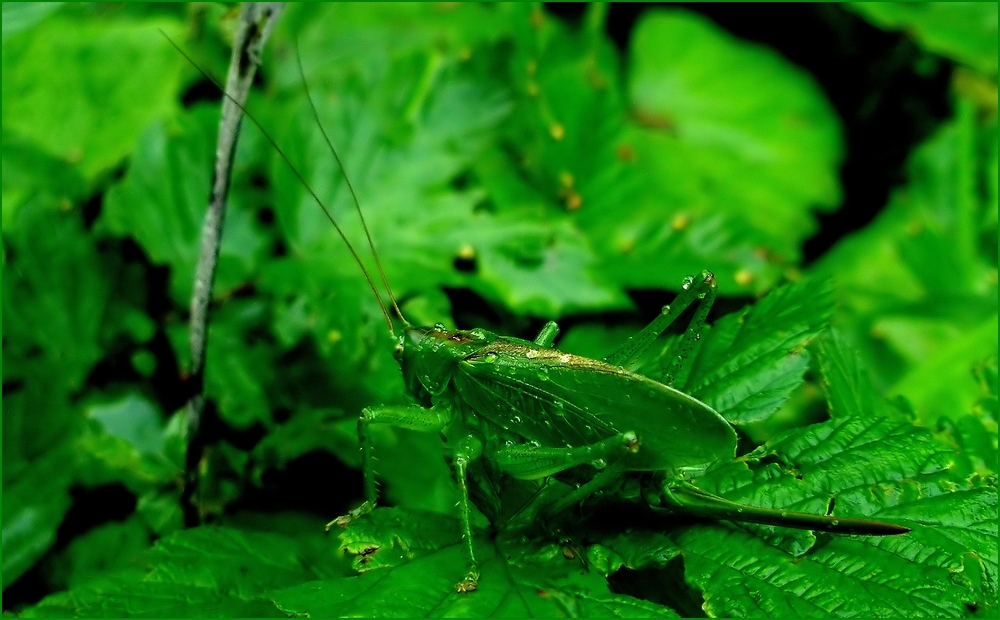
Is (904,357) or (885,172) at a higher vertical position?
(885,172)

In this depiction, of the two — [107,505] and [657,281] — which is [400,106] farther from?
[107,505]

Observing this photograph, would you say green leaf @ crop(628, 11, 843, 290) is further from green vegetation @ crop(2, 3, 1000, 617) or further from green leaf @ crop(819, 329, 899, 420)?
green leaf @ crop(819, 329, 899, 420)

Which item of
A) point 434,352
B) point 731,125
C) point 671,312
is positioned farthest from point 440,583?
point 731,125

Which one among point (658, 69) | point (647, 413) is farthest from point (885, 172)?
point (647, 413)

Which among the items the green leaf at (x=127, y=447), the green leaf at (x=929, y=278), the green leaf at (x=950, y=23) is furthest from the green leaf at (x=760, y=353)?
the green leaf at (x=950, y=23)

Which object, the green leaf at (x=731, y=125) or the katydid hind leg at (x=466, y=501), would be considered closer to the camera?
the katydid hind leg at (x=466, y=501)

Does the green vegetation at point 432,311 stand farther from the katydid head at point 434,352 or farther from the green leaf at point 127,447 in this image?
the katydid head at point 434,352
